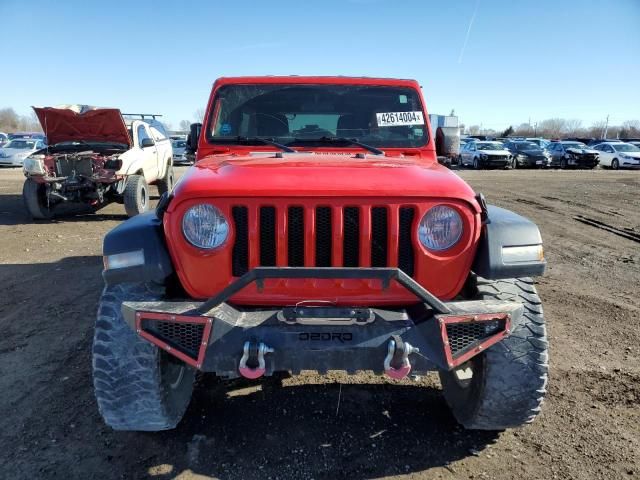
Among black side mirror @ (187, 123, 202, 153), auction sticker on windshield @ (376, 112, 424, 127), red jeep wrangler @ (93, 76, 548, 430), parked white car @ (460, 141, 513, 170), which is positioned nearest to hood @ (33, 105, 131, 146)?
black side mirror @ (187, 123, 202, 153)

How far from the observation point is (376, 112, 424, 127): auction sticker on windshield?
Answer: 3.75m

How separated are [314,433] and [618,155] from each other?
29.3m

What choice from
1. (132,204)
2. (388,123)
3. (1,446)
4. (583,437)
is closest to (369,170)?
(388,123)

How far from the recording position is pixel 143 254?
242cm

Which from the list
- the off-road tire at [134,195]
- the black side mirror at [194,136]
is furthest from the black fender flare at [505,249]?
the off-road tire at [134,195]

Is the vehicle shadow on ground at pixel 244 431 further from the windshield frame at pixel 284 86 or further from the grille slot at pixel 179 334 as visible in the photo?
the windshield frame at pixel 284 86

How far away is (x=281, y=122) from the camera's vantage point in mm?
3791

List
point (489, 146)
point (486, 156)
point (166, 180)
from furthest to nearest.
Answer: point (489, 146) → point (486, 156) → point (166, 180)

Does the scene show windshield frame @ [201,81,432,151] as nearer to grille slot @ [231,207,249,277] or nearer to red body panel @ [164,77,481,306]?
red body panel @ [164,77,481,306]

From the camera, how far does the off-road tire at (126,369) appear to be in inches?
97.0

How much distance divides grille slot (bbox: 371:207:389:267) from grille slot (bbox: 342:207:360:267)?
74 millimetres

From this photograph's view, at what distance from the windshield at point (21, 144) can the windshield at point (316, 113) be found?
2359 centimetres

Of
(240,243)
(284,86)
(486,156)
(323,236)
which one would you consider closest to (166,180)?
(284,86)

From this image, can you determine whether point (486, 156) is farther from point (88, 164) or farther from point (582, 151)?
point (88, 164)
